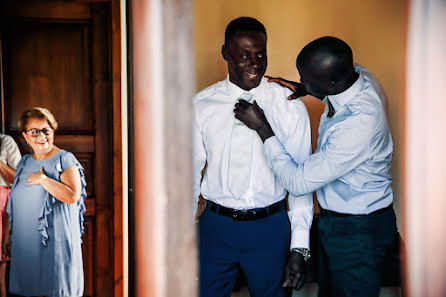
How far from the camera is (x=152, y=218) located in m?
1.13

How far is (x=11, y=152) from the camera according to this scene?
2.00 meters

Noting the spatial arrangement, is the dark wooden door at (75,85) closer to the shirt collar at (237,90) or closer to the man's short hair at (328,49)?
the shirt collar at (237,90)

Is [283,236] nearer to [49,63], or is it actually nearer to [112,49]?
[112,49]

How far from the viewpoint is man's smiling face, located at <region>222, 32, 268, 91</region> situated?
195 cm

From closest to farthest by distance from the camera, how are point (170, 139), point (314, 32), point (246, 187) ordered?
point (170, 139)
point (246, 187)
point (314, 32)

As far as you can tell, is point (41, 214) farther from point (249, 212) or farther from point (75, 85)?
point (249, 212)

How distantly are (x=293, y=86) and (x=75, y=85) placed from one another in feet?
3.34

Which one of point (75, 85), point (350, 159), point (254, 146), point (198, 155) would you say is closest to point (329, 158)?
point (350, 159)

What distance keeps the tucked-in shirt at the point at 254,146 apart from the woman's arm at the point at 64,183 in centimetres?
58

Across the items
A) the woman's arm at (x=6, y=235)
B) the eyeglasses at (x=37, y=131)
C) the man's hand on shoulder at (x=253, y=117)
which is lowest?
the woman's arm at (x=6, y=235)

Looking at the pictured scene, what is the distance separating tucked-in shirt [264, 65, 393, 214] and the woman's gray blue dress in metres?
0.99

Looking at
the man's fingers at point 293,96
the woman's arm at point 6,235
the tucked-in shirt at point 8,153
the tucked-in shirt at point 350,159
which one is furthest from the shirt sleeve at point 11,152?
the man's fingers at point 293,96

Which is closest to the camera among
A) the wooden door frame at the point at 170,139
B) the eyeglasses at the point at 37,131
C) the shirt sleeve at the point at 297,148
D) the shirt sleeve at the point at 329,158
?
the wooden door frame at the point at 170,139

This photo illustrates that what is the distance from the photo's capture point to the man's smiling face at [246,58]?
6.39 feet
